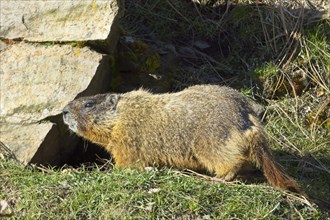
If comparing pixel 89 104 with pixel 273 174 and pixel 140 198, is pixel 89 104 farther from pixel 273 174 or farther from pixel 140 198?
pixel 273 174

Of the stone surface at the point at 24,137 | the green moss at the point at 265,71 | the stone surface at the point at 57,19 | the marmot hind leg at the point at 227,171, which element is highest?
the stone surface at the point at 57,19

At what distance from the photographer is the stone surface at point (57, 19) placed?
7.24 meters

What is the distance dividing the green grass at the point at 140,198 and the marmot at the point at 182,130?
0.23 m

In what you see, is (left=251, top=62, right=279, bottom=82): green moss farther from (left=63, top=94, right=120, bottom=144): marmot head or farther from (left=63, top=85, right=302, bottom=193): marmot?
(left=63, top=94, right=120, bottom=144): marmot head

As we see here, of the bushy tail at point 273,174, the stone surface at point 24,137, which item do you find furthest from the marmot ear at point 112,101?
the bushy tail at point 273,174

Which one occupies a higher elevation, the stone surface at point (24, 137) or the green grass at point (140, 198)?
the stone surface at point (24, 137)

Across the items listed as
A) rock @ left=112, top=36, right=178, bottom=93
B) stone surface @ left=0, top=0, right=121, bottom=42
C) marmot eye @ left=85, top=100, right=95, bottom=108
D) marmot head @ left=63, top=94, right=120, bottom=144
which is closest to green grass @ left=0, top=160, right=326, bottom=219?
marmot head @ left=63, top=94, right=120, bottom=144

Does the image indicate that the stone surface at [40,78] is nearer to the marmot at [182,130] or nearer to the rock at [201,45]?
the marmot at [182,130]

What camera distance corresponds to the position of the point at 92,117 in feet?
22.0

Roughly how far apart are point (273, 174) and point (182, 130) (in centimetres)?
86

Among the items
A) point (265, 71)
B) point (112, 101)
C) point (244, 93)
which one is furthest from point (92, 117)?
point (265, 71)

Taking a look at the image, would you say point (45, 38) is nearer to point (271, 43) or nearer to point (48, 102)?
point (48, 102)

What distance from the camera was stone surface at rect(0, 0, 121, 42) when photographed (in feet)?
23.7

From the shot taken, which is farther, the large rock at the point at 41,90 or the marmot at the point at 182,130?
the large rock at the point at 41,90
